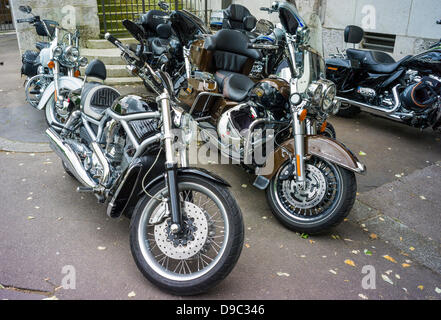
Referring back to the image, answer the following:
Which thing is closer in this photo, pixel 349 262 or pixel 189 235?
pixel 189 235

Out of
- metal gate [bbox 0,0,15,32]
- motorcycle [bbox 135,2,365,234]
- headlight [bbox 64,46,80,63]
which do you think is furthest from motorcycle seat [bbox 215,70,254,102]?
metal gate [bbox 0,0,15,32]

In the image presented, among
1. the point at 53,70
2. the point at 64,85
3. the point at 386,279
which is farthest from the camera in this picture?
the point at 53,70

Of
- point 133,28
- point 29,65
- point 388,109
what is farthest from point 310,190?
point 29,65

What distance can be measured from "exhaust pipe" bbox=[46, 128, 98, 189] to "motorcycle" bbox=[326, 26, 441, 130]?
390 cm

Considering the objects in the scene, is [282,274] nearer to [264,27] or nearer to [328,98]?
[328,98]

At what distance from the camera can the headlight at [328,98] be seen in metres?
3.34

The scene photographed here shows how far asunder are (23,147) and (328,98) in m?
3.97

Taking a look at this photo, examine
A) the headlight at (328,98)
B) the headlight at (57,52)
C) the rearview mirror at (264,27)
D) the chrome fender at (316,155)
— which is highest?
the rearview mirror at (264,27)

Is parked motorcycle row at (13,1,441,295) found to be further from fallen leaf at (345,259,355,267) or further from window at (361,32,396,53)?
window at (361,32,396,53)

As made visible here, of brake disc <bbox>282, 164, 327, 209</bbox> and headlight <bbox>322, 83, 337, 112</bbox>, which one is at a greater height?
headlight <bbox>322, 83, 337, 112</bbox>

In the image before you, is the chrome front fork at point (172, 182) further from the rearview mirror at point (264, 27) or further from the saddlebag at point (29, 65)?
the saddlebag at point (29, 65)

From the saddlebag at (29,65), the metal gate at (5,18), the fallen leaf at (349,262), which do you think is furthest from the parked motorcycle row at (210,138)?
the metal gate at (5,18)

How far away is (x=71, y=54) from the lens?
5816 mm

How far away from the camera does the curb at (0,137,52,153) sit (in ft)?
16.5
